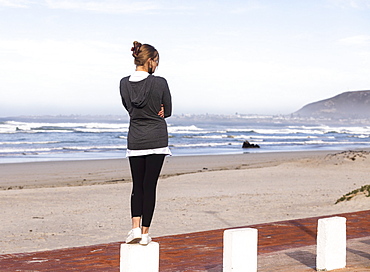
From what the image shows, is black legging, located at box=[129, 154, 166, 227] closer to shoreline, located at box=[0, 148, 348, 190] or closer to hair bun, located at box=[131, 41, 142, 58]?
hair bun, located at box=[131, 41, 142, 58]

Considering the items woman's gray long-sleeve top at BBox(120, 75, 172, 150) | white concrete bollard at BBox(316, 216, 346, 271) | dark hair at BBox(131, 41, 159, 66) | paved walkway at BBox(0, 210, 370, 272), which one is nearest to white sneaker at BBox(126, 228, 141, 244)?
woman's gray long-sleeve top at BBox(120, 75, 172, 150)

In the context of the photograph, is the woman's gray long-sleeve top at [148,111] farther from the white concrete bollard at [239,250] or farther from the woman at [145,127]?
the white concrete bollard at [239,250]

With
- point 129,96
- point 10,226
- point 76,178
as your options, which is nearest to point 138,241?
point 129,96

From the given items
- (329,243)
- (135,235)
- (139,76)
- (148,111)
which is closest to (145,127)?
(148,111)

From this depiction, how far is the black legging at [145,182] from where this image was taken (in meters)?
4.30

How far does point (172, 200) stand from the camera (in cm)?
1179

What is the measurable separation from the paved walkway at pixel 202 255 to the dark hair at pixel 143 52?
75.3 inches

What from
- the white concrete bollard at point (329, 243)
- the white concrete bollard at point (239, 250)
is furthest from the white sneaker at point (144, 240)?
the white concrete bollard at point (329, 243)

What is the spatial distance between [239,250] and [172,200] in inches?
290

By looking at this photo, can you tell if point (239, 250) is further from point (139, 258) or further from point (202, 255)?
point (202, 255)

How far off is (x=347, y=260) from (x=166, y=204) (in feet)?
19.2

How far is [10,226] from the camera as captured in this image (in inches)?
346

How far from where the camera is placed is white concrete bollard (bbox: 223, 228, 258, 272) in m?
4.43

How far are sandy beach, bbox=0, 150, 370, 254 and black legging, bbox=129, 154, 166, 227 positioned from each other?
10.3 feet
